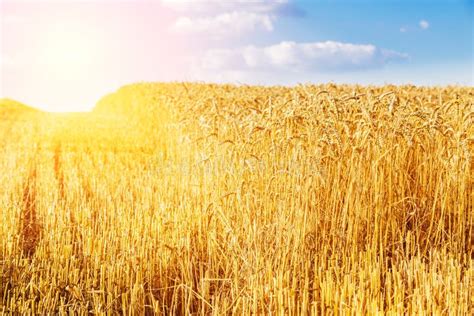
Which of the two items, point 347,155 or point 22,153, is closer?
point 347,155

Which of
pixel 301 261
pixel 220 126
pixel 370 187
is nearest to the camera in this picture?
pixel 301 261

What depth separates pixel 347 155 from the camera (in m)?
4.91

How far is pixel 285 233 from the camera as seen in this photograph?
155 inches

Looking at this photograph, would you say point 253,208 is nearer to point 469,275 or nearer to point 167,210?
point 167,210

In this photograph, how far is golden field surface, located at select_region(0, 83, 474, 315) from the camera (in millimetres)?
3453

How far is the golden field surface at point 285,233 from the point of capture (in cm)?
345

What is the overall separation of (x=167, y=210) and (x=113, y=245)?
674mm

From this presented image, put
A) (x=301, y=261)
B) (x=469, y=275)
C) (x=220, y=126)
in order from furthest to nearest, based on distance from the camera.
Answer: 1. (x=220, y=126)
2. (x=301, y=261)
3. (x=469, y=275)

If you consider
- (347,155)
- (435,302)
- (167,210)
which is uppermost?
(347,155)

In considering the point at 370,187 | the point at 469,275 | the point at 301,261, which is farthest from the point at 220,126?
the point at 469,275

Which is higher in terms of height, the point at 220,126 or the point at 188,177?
the point at 220,126

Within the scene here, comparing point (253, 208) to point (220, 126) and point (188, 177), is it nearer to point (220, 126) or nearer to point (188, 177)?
point (188, 177)

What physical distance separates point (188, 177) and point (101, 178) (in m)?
2.04

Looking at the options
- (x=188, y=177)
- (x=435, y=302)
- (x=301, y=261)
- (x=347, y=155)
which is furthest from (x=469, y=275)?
(x=188, y=177)
